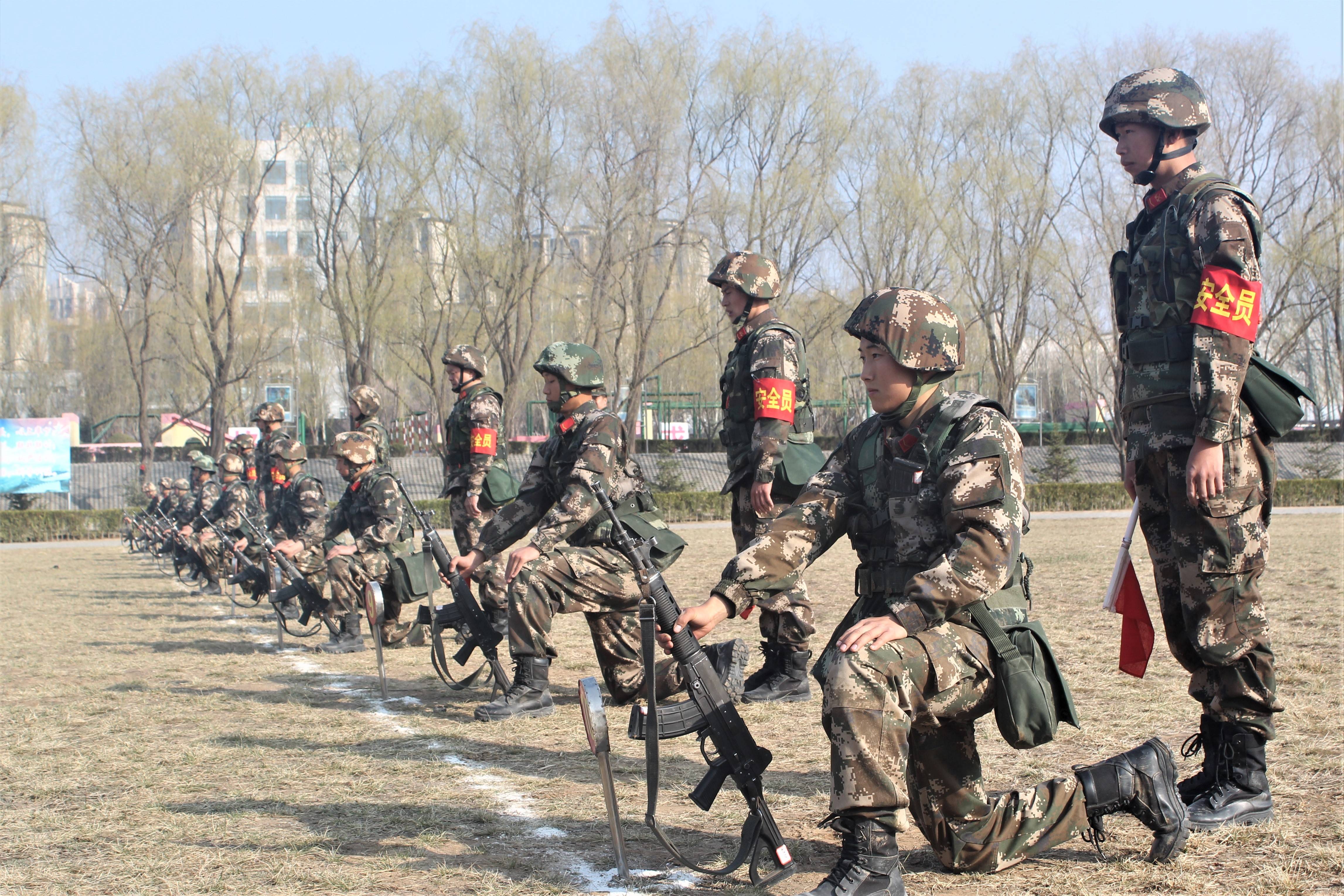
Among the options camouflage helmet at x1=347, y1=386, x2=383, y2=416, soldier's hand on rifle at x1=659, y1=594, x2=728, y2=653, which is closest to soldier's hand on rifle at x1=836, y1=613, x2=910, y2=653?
soldier's hand on rifle at x1=659, y1=594, x2=728, y2=653

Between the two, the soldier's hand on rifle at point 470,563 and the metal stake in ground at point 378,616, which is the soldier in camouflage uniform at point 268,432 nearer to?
the metal stake in ground at point 378,616

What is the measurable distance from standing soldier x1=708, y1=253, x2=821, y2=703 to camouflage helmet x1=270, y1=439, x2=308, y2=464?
22.7ft

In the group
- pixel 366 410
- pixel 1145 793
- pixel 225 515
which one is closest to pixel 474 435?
pixel 366 410

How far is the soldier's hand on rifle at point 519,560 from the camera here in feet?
19.9

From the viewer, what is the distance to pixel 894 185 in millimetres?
38562

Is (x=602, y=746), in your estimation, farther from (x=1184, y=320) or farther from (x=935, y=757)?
Answer: (x=1184, y=320)

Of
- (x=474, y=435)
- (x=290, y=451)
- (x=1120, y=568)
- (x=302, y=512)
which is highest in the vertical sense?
(x=474, y=435)

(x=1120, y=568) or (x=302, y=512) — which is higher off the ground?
(x=1120, y=568)

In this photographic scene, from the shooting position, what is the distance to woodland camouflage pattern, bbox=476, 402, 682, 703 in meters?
6.27

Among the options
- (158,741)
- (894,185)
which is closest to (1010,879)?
(158,741)

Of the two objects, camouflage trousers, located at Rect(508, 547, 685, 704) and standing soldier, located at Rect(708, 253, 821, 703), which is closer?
camouflage trousers, located at Rect(508, 547, 685, 704)

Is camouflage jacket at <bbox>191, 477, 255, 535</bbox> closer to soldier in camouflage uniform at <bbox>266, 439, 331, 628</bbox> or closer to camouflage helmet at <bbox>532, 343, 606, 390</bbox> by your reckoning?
soldier in camouflage uniform at <bbox>266, 439, 331, 628</bbox>

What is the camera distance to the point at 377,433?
409 inches

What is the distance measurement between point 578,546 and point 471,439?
3.47 meters
